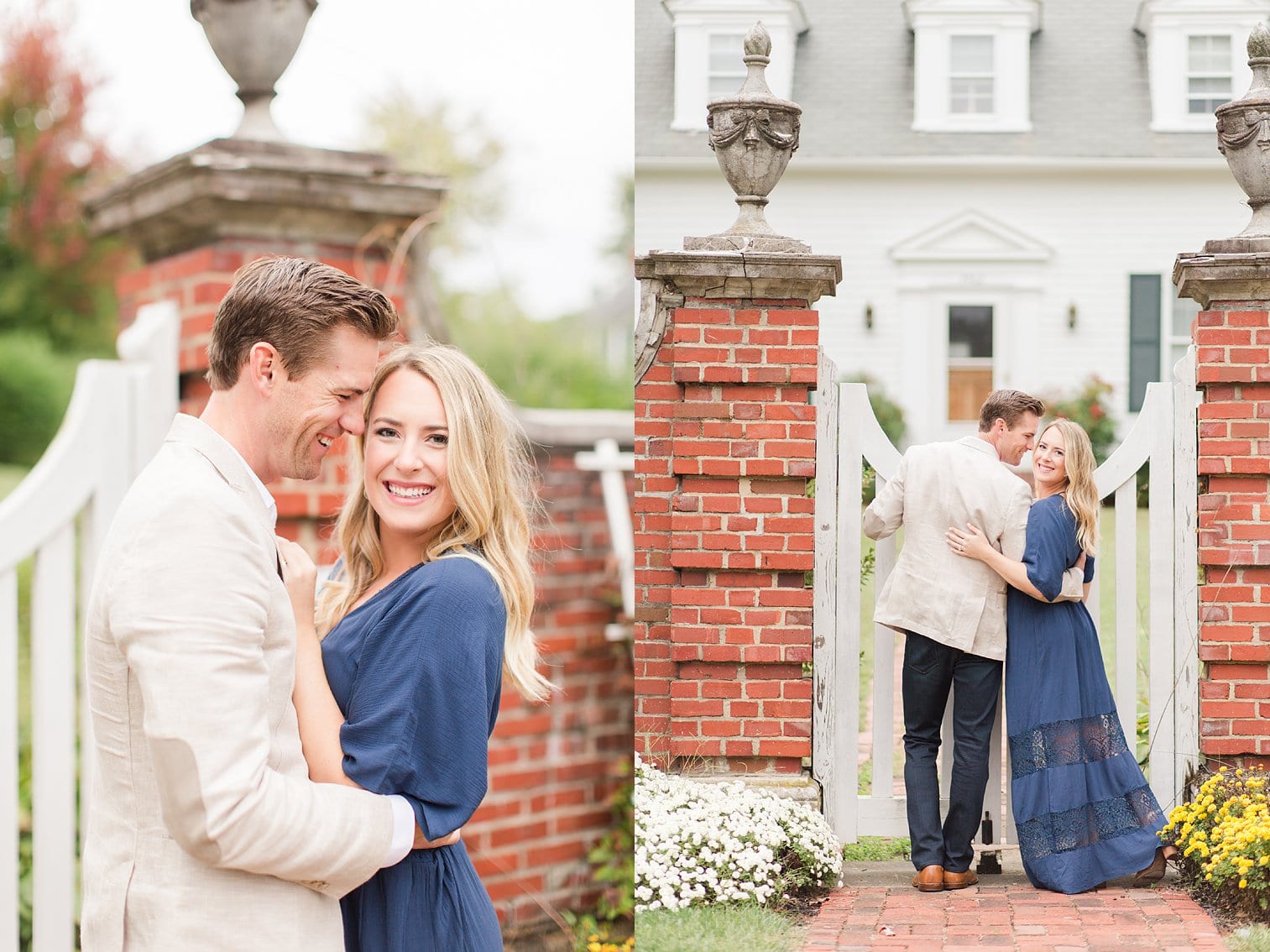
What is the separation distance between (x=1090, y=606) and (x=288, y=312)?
1.68 meters

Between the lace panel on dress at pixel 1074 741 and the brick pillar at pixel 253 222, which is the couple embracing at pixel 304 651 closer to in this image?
the brick pillar at pixel 253 222

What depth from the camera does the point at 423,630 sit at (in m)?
1.43

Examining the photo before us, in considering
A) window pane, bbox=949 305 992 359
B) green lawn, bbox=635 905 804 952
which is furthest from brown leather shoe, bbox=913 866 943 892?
window pane, bbox=949 305 992 359

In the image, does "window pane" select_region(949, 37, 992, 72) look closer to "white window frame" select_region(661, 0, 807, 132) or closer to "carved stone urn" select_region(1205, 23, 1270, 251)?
"white window frame" select_region(661, 0, 807, 132)

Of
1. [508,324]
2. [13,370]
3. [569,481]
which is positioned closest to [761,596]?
[569,481]

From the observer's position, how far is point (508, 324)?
386 centimetres

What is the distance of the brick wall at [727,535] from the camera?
236cm

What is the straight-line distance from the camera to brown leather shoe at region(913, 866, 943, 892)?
94.9 inches

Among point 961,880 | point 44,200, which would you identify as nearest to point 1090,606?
point 961,880

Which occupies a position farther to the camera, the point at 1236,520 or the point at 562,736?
the point at 562,736

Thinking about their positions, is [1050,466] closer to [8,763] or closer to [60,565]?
[60,565]

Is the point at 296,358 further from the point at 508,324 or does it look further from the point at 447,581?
the point at 508,324

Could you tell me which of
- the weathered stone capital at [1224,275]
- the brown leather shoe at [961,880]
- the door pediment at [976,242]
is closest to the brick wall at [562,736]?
the brown leather shoe at [961,880]

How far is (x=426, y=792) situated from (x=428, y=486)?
0.40 m
